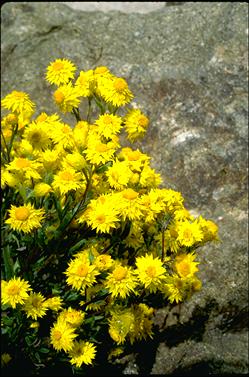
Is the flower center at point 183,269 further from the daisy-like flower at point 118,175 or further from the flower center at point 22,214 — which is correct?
the flower center at point 22,214

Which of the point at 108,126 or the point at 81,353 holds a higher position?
the point at 108,126

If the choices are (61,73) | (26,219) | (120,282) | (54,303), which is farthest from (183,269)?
(61,73)

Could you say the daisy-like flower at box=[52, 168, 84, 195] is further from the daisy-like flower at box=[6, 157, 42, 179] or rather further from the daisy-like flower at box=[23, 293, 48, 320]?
the daisy-like flower at box=[23, 293, 48, 320]

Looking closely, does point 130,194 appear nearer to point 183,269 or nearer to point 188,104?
point 183,269

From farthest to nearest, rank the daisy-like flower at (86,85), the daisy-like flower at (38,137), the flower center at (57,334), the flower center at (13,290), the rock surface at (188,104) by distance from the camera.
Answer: the rock surface at (188,104) < the daisy-like flower at (38,137) < the daisy-like flower at (86,85) < the flower center at (57,334) < the flower center at (13,290)

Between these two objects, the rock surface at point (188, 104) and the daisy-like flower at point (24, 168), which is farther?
the rock surface at point (188, 104)

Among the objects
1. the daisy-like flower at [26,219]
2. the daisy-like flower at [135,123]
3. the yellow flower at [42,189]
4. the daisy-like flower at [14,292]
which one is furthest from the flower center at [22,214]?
the daisy-like flower at [135,123]

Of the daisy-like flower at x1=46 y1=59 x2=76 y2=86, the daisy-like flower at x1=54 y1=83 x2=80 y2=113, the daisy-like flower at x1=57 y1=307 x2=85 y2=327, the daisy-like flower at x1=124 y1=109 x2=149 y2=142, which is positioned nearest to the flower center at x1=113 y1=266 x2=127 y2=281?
the daisy-like flower at x1=57 y1=307 x2=85 y2=327
